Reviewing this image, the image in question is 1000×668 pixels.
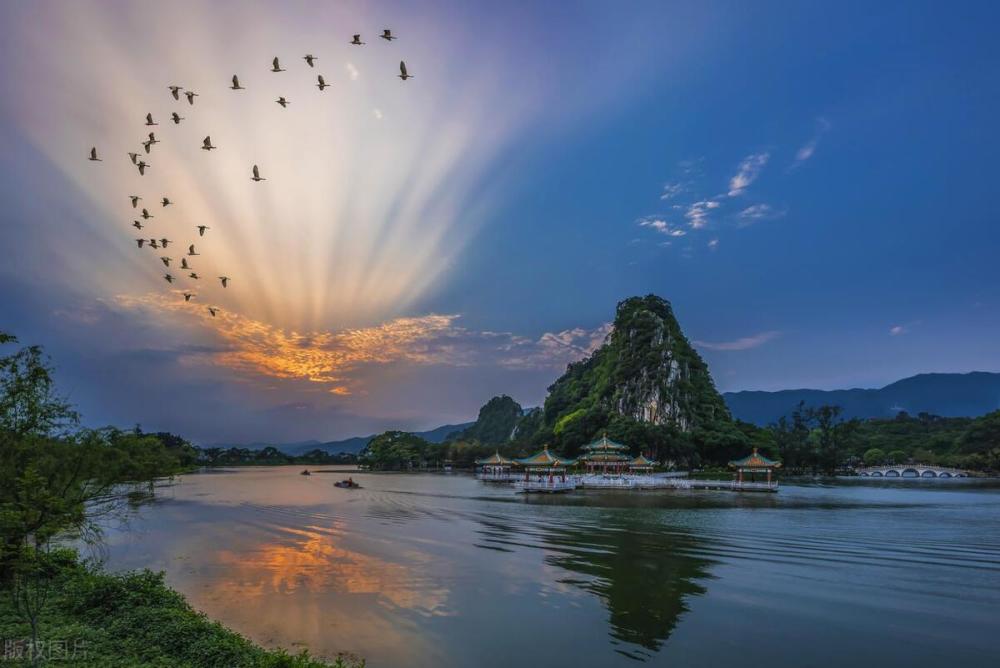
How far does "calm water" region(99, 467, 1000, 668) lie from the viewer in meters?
13.3

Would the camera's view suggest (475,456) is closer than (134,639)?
No

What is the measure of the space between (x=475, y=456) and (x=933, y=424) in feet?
427

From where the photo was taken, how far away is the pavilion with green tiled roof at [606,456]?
82.0m

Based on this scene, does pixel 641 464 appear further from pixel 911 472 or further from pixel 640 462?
pixel 911 472

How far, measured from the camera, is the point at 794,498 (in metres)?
55.1

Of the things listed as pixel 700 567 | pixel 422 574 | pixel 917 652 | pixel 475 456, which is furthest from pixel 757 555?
pixel 475 456

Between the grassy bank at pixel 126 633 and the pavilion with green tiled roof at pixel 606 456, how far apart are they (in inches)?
2835

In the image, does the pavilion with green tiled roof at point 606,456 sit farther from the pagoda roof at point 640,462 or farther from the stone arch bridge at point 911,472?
the stone arch bridge at point 911,472

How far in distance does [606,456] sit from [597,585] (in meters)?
65.1

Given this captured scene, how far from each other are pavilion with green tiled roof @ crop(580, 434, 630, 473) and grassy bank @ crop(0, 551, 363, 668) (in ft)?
236

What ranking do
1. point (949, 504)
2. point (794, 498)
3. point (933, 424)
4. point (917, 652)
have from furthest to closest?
point (933, 424), point (794, 498), point (949, 504), point (917, 652)

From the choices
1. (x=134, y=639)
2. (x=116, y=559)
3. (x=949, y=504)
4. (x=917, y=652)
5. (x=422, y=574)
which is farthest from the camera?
(x=949, y=504)

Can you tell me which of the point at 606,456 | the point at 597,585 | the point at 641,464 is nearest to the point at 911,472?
the point at 641,464

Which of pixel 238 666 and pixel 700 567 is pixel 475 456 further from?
pixel 238 666
